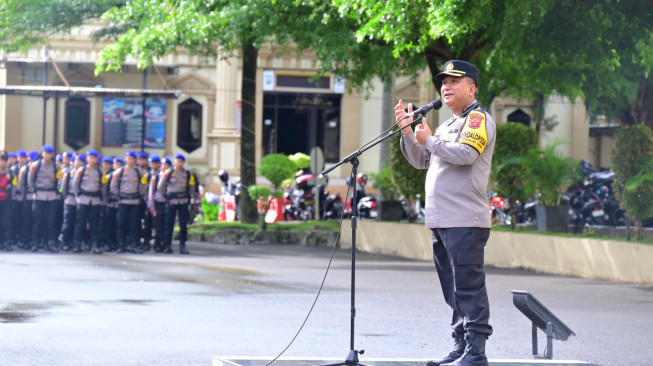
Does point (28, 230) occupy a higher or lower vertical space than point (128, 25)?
lower

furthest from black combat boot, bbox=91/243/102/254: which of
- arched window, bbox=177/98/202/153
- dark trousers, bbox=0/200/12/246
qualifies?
arched window, bbox=177/98/202/153

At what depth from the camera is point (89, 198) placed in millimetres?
23812

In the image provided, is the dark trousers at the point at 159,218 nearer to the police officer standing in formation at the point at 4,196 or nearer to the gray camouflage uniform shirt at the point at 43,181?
the gray camouflage uniform shirt at the point at 43,181

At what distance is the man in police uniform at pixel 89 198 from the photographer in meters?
23.7

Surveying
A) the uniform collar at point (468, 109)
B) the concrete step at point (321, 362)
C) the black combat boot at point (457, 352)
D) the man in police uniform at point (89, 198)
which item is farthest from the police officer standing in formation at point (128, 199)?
the uniform collar at point (468, 109)

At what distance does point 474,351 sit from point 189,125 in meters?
36.1

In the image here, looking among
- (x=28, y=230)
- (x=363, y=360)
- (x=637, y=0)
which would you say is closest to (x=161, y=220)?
(x=28, y=230)

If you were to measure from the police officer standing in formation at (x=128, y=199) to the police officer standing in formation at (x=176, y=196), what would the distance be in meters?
0.51

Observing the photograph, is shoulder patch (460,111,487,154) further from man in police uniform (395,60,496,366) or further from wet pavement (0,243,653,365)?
wet pavement (0,243,653,365)

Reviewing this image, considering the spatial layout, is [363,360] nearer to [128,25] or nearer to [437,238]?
[437,238]

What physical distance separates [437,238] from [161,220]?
16.6 metres

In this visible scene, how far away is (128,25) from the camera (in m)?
29.8

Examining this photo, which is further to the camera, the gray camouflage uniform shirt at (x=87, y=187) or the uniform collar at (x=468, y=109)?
the gray camouflage uniform shirt at (x=87, y=187)

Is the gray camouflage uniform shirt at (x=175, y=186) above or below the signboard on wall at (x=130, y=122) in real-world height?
below
